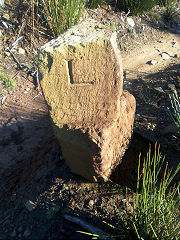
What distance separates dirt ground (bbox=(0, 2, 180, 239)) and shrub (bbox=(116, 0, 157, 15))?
0.58 meters

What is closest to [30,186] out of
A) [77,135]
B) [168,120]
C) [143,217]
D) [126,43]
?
[77,135]

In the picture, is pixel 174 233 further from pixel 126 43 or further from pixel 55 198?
pixel 126 43

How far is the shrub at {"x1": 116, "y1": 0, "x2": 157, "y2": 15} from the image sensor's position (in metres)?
5.18

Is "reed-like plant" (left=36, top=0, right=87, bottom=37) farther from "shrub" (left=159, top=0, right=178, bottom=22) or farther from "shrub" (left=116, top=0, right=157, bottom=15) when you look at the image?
"shrub" (left=159, top=0, right=178, bottom=22)

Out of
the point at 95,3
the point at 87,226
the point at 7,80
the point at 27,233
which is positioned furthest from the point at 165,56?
the point at 27,233

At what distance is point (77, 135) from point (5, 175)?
4.80 feet

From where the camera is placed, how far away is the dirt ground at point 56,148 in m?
1.87

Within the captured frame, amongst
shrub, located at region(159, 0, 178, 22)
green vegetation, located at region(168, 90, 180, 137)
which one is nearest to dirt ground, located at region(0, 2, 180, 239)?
green vegetation, located at region(168, 90, 180, 137)

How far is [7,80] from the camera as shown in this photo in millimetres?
3754

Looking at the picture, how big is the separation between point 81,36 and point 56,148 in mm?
1506

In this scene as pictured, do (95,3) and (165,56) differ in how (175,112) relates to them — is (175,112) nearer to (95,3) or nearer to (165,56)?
(165,56)

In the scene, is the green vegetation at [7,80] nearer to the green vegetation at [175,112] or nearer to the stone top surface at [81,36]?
the stone top surface at [81,36]

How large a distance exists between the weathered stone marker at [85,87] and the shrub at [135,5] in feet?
13.4

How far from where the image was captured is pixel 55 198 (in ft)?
6.47
